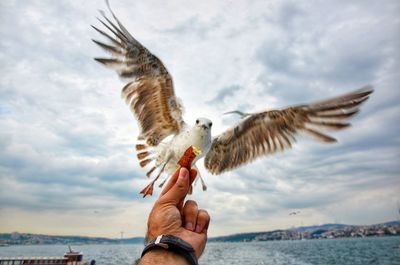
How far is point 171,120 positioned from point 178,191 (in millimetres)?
4153

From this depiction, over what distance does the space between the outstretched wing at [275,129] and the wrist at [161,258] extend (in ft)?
12.9

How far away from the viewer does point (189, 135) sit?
5.18 m

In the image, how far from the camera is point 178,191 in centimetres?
230

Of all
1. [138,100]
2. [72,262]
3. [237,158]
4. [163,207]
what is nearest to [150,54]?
[138,100]

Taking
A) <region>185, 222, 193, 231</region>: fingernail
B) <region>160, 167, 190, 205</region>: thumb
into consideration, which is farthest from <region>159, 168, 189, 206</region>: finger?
<region>185, 222, 193, 231</region>: fingernail

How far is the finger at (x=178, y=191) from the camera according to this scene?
2.28m

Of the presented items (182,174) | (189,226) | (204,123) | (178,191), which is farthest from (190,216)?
(204,123)

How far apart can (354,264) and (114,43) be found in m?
48.3

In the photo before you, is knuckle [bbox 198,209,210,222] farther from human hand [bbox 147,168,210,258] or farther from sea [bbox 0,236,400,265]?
sea [bbox 0,236,400,265]

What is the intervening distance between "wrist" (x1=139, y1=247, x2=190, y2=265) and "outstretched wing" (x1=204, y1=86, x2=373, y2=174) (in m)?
3.95

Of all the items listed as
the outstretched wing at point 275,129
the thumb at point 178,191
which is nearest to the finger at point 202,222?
the thumb at point 178,191

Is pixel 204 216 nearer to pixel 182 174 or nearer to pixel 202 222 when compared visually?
pixel 202 222

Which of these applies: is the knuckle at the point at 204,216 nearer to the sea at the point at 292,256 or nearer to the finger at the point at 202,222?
the finger at the point at 202,222

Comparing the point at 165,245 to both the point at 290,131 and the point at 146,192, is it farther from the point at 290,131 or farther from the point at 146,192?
the point at 290,131
